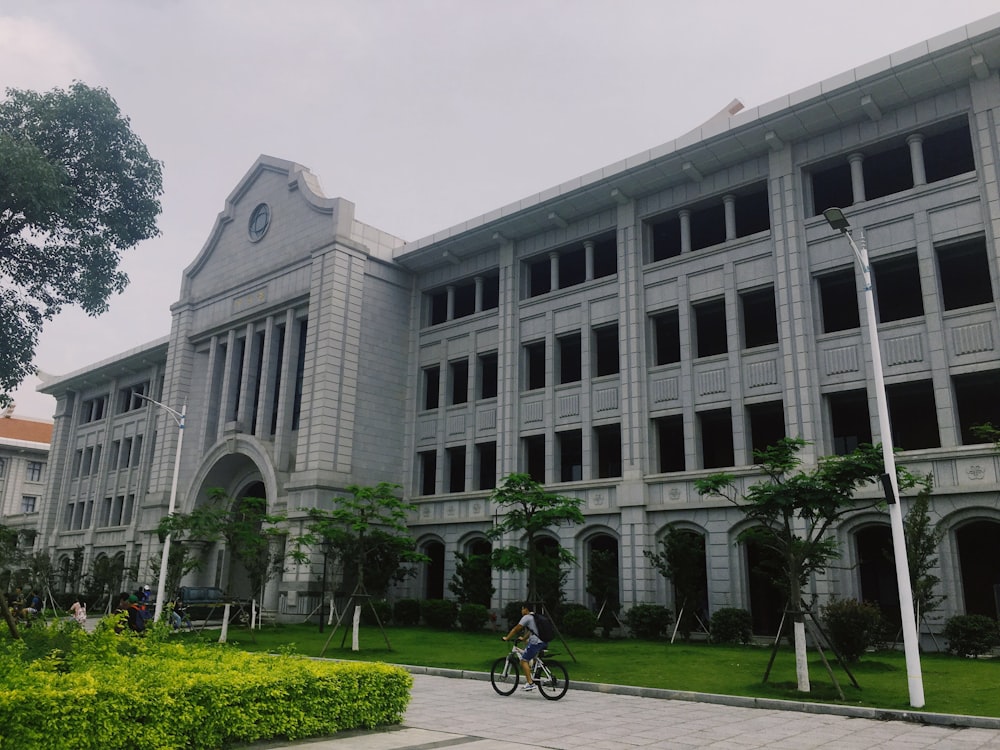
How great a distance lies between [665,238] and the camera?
32.0 meters

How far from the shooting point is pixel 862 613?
18328mm

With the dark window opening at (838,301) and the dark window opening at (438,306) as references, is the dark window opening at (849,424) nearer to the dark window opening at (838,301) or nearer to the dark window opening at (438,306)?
the dark window opening at (838,301)

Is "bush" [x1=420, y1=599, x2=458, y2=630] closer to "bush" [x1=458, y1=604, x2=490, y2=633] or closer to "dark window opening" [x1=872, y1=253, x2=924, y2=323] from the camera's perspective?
"bush" [x1=458, y1=604, x2=490, y2=633]

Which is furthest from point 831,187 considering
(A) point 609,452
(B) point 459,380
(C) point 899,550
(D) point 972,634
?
(B) point 459,380

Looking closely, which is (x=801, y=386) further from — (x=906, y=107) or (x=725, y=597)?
(x=906, y=107)

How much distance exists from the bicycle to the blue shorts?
0.12 m

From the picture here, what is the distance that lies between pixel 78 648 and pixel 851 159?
2546 centimetres

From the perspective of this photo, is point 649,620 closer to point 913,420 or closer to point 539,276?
point 913,420

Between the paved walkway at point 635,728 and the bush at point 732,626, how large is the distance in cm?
1059

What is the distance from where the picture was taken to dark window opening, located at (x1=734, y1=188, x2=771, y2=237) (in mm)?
29328

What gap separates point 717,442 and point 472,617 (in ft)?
36.4

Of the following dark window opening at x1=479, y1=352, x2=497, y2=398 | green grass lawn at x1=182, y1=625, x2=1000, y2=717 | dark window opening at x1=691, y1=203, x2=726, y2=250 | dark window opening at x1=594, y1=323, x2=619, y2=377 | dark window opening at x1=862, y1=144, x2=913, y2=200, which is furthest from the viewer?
dark window opening at x1=479, y1=352, x2=497, y2=398

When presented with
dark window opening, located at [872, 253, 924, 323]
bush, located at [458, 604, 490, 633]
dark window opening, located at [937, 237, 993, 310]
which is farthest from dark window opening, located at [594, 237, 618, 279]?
bush, located at [458, 604, 490, 633]

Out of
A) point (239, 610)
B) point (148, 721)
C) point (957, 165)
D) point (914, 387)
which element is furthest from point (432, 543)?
point (148, 721)
